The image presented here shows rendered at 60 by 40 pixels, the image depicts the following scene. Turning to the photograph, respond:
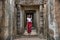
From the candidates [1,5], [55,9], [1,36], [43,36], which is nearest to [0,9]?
[1,5]

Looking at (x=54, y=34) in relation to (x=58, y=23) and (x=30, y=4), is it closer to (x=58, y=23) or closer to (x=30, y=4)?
(x=58, y=23)

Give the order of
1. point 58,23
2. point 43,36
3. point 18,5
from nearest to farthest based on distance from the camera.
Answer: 1. point 58,23
2. point 43,36
3. point 18,5

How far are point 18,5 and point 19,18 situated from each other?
2.75 feet

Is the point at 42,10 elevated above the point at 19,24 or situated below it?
above

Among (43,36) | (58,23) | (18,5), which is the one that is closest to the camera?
(58,23)

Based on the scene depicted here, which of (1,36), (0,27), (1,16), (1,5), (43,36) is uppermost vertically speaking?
(1,5)

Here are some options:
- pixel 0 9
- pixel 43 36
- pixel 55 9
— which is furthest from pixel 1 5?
pixel 43 36

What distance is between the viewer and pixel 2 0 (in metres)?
4.21

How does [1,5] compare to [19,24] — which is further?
[19,24]

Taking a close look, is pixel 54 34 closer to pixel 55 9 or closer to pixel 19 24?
pixel 55 9

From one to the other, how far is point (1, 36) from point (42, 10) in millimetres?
4683

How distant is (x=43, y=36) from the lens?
26.8 ft

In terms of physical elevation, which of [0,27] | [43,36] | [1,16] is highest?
[1,16]

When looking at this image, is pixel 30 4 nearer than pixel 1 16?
No
